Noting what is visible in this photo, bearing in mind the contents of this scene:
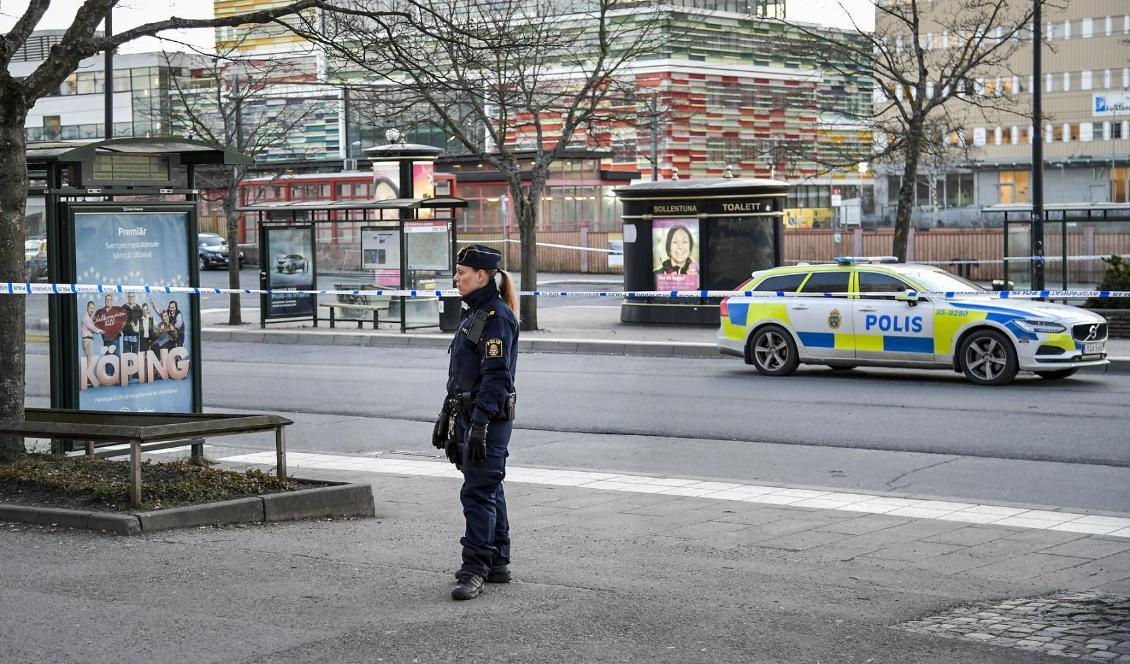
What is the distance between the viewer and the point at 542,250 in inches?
2002

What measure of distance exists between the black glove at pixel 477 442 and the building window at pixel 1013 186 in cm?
8338

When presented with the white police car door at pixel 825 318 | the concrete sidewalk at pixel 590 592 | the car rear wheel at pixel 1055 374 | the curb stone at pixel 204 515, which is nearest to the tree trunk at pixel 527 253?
the white police car door at pixel 825 318

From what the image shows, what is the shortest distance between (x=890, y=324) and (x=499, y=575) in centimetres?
1137

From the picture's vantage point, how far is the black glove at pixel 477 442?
666cm

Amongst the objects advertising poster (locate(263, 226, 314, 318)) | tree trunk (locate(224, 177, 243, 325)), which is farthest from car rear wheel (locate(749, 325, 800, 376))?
tree trunk (locate(224, 177, 243, 325))

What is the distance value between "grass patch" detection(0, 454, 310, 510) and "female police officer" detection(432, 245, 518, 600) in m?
2.40

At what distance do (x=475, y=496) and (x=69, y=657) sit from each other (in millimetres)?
2003

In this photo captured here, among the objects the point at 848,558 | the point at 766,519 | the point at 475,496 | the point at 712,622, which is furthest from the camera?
the point at 766,519

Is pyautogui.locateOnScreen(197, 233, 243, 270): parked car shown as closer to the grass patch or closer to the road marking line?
the road marking line

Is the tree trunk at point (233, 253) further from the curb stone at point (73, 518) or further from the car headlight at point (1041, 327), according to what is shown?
the curb stone at point (73, 518)

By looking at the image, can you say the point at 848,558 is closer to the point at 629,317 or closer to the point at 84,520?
the point at 84,520

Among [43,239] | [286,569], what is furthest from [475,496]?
[43,239]

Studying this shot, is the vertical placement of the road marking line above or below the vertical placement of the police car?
below

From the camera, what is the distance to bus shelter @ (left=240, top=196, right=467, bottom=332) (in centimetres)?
2745
